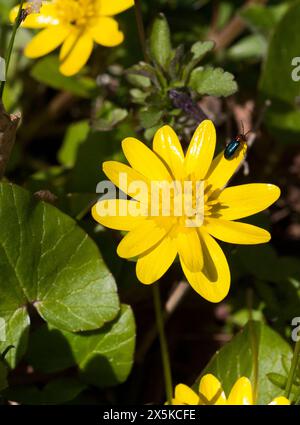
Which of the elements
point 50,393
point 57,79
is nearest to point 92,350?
point 50,393

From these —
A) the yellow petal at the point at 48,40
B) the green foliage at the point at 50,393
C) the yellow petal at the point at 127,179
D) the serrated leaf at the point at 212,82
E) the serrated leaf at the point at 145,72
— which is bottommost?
the green foliage at the point at 50,393

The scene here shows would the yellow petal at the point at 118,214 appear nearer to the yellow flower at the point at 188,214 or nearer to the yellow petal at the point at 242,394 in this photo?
the yellow flower at the point at 188,214

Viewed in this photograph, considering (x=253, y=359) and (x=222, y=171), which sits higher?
(x=222, y=171)

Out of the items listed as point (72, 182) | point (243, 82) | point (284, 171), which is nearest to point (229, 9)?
point (243, 82)

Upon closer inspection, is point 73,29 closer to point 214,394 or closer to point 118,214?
point 118,214

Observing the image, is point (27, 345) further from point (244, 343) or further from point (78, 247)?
point (244, 343)

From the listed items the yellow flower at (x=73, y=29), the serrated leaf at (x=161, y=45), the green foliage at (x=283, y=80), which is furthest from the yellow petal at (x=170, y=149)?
the green foliage at (x=283, y=80)

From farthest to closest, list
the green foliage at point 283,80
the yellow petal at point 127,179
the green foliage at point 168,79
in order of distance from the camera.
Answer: the green foliage at point 283,80 < the green foliage at point 168,79 < the yellow petal at point 127,179

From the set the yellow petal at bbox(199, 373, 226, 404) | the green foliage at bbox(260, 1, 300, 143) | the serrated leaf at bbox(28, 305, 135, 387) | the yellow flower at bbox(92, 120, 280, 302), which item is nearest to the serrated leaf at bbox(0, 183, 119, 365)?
the serrated leaf at bbox(28, 305, 135, 387)
